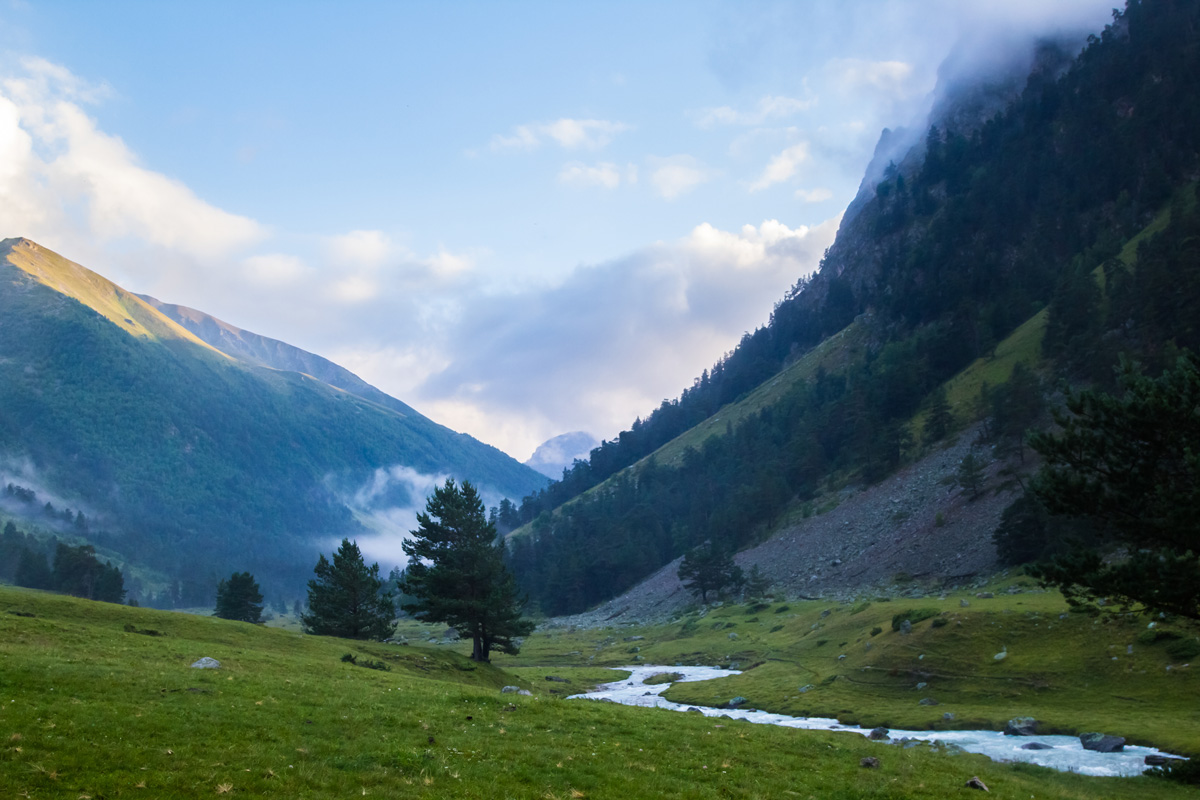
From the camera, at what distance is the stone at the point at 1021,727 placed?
127 feet

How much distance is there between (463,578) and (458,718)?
1463 inches

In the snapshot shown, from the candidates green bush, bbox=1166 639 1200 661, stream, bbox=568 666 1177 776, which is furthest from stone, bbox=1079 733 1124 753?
green bush, bbox=1166 639 1200 661

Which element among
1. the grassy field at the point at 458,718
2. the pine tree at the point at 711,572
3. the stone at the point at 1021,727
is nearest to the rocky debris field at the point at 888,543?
the pine tree at the point at 711,572

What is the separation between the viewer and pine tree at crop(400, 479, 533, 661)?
63531mm

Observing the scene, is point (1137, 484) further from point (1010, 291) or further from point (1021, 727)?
point (1010, 291)

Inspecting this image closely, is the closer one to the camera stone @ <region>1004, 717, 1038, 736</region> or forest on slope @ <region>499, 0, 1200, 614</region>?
stone @ <region>1004, 717, 1038, 736</region>

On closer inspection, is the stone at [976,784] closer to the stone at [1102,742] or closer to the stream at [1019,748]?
the stream at [1019,748]

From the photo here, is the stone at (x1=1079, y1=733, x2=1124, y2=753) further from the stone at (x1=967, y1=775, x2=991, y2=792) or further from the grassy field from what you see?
the stone at (x1=967, y1=775, x2=991, y2=792)

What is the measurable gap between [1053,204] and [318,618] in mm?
191926

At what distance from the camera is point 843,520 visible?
12862 cm

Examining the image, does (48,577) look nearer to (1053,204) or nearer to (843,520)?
(843,520)

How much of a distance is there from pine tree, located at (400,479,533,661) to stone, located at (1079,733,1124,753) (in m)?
45.0

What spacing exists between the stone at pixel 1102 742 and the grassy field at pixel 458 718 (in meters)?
1.52

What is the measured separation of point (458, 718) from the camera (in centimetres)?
2791
